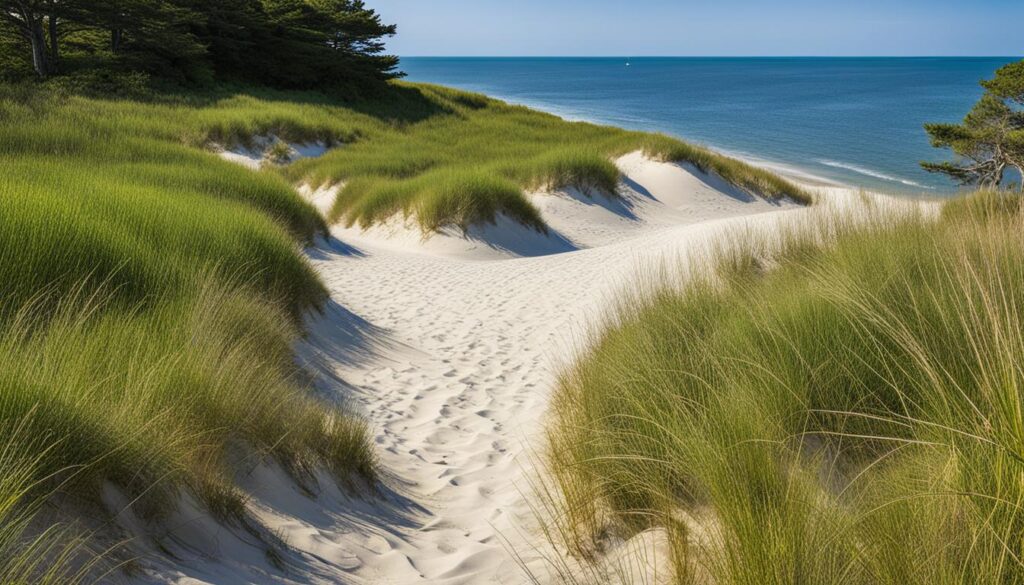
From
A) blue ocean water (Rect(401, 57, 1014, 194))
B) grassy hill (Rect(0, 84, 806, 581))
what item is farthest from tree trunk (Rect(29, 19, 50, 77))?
blue ocean water (Rect(401, 57, 1014, 194))

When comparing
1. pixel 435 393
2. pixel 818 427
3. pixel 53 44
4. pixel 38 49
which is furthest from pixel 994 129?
pixel 53 44

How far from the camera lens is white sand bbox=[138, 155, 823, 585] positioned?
3.09 metres

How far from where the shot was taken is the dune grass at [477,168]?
1427 cm

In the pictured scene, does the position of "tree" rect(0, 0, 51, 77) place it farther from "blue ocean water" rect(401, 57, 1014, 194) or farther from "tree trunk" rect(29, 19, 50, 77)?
"blue ocean water" rect(401, 57, 1014, 194)

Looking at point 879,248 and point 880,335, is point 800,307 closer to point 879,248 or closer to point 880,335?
point 880,335

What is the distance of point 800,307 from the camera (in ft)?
12.7

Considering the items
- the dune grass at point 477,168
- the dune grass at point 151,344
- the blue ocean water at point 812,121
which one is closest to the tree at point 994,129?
the blue ocean water at point 812,121

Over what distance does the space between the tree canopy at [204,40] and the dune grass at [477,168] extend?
9.43 metres

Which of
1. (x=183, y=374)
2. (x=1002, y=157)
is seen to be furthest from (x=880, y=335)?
(x=1002, y=157)

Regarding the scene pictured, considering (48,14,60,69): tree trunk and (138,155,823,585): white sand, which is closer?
(138,155,823,585): white sand

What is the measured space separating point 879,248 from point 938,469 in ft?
9.57

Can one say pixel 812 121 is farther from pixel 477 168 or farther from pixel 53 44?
pixel 53 44

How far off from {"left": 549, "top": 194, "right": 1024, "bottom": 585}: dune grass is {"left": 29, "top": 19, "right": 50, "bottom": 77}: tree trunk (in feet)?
86.4

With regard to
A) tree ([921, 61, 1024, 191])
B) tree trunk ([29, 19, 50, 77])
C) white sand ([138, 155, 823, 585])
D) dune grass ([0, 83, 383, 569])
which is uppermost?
tree trunk ([29, 19, 50, 77])
